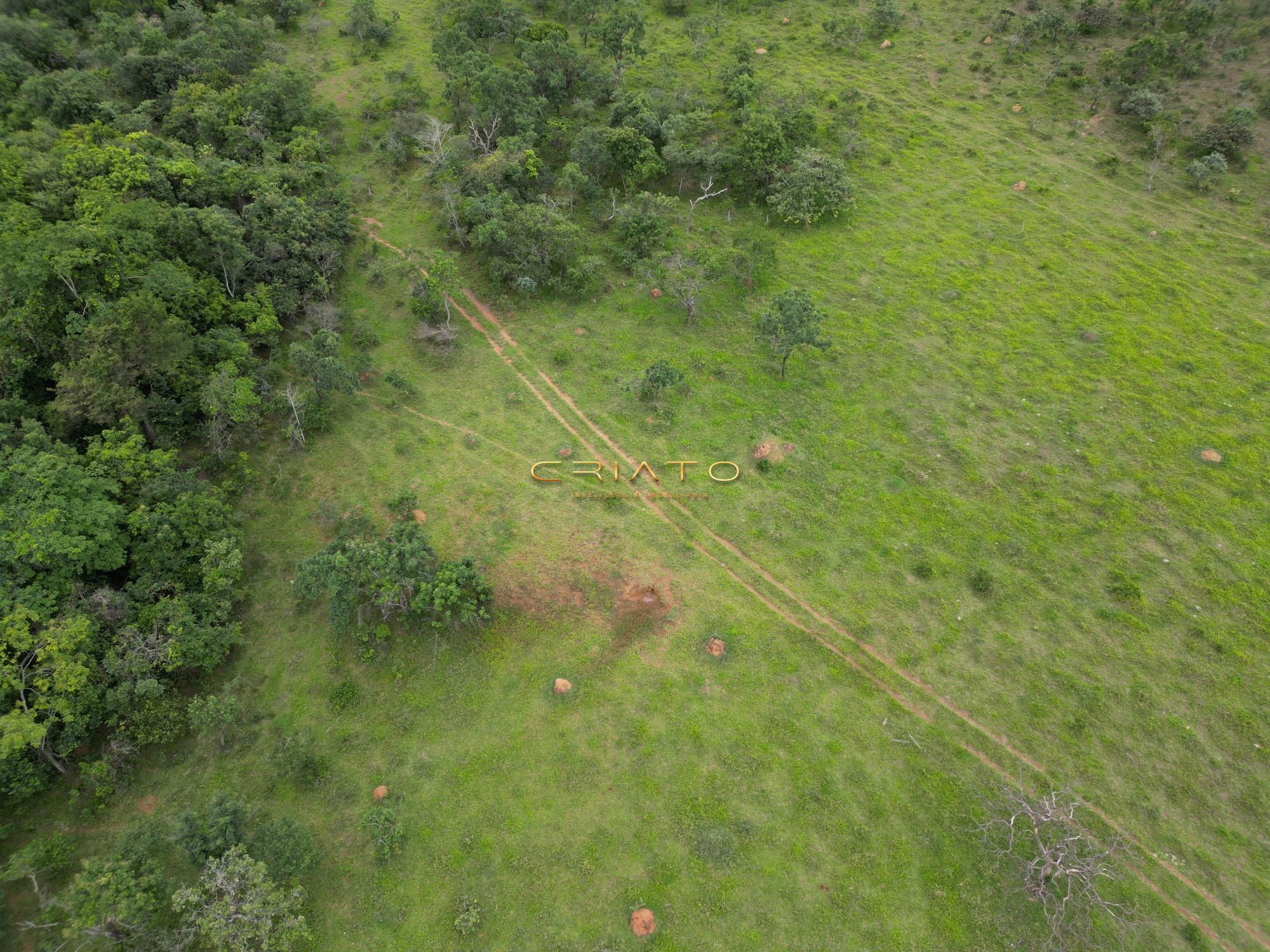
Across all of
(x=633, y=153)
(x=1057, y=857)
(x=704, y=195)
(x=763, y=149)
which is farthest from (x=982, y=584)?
(x=633, y=153)

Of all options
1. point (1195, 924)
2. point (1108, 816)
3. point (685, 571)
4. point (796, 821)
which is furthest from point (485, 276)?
point (1195, 924)

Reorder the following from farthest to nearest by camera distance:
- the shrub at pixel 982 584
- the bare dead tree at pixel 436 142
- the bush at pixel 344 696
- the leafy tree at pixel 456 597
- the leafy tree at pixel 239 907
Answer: the bare dead tree at pixel 436 142 < the shrub at pixel 982 584 < the leafy tree at pixel 456 597 < the bush at pixel 344 696 < the leafy tree at pixel 239 907

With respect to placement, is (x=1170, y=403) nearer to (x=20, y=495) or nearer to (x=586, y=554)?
(x=586, y=554)

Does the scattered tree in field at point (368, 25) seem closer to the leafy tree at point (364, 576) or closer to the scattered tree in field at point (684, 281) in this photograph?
the scattered tree in field at point (684, 281)

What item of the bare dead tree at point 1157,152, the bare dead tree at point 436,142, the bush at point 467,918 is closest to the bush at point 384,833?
the bush at point 467,918

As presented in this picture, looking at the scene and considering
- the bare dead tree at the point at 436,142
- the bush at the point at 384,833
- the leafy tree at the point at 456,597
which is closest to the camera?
the bush at the point at 384,833

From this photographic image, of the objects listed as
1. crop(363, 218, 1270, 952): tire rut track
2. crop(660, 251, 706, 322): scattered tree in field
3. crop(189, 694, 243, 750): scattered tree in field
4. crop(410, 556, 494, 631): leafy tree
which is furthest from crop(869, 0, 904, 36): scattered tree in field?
crop(189, 694, 243, 750): scattered tree in field

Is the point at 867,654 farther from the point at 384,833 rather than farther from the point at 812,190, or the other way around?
the point at 812,190
